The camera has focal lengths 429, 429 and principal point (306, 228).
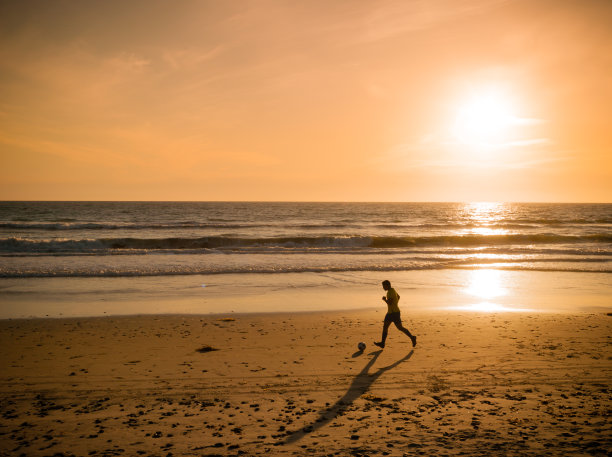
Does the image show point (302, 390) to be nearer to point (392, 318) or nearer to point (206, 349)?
point (206, 349)

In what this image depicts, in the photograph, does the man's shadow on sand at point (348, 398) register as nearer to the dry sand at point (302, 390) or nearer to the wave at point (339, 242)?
the dry sand at point (302, 390)

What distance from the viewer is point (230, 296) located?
15711 millimetres

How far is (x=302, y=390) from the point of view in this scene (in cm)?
702

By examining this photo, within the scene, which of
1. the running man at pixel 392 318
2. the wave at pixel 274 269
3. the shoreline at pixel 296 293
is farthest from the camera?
the wave at pixel 274 269

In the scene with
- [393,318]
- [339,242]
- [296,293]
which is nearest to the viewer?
[393,318]

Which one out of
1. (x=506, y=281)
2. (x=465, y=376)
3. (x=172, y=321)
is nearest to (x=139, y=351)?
(x=172, y=321)

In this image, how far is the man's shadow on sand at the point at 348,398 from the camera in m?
5.62

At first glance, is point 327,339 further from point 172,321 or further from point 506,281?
point 506,281

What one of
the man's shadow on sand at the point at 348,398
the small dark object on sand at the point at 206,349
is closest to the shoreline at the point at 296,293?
the small dark object on sand at the point at 206,349

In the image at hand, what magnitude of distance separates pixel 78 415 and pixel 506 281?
18095 millimetres

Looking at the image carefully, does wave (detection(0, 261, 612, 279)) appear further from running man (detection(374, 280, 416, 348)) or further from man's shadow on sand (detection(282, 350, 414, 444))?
man's shadow on sand (detection(282, 350, 414, 444))

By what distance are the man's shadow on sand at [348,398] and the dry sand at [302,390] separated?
31mm

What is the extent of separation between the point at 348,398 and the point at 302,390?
782 millimetres

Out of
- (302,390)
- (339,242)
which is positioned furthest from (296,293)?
(339,242)
